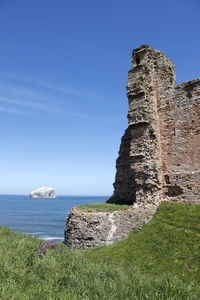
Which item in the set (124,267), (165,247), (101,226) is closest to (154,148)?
(101,226)

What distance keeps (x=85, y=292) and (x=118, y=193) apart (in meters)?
13.1

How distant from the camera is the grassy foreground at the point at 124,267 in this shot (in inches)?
231

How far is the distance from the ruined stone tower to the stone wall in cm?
136

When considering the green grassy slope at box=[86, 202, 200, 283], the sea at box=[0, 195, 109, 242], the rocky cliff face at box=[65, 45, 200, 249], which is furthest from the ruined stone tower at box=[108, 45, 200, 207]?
the sea at box=[0, 195, 109, 242]

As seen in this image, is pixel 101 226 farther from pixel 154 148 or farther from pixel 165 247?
pixel 154 148

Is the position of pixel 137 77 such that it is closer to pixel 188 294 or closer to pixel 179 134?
pixel 179 134

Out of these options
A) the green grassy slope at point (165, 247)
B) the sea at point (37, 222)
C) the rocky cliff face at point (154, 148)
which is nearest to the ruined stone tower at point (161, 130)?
the rocky cliff face at point (154, 148)

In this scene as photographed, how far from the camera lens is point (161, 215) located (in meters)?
12.9

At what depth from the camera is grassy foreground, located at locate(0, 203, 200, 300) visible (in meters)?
5.88

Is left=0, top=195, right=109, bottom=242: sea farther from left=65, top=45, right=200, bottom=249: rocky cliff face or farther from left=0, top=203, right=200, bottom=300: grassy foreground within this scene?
left=0, top=203, right=200, bottom=300: grassy foreground

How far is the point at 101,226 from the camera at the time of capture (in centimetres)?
1314

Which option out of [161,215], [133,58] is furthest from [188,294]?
[133,58]

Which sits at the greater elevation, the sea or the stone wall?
the stone wall

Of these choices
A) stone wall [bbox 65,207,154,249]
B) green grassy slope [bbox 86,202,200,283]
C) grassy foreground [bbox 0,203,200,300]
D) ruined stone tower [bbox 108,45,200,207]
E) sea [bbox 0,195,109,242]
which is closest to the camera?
grassy foreground [bbox 0,203,200,300]
